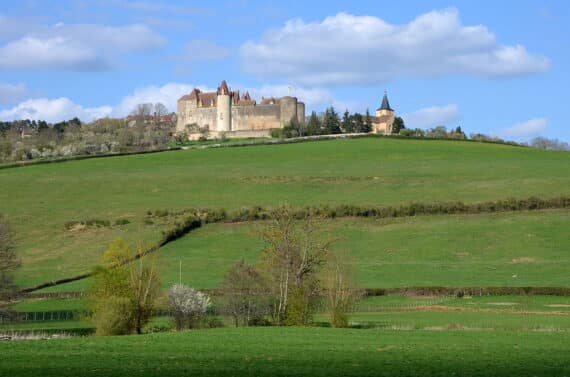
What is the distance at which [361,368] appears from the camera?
23797 mm

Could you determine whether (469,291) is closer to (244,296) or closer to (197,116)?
(244,296)

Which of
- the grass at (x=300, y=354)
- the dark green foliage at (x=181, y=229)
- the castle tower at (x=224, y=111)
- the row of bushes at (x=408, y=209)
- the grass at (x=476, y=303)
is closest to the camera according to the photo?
the grass at (x=300, y=354)

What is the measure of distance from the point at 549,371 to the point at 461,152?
92536mm

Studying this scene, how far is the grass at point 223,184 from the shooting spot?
6906 cm

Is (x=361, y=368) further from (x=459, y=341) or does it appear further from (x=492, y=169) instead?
(x=492, y=169)

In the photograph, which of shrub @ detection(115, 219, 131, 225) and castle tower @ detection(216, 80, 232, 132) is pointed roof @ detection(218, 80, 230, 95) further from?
shrub @ detection(115, 219, 131, 225)

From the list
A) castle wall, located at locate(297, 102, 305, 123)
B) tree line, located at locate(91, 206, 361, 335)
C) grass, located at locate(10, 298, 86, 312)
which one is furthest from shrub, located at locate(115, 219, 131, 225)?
castle wall, located at locate(297, 102, 305, 123)

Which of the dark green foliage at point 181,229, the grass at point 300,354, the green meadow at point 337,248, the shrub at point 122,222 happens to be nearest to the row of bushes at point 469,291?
the green meadow at point 337,248

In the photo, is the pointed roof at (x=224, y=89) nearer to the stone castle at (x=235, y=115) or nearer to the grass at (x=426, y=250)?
the stone castle at (x=235, y=115)

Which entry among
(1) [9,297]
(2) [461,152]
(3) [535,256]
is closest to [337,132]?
(2) [461,152]

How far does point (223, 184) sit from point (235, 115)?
89.1 meters

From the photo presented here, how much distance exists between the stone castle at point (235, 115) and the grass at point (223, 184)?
5276 centimetres

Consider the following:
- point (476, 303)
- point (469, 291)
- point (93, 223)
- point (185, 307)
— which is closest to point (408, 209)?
point (469, 291)

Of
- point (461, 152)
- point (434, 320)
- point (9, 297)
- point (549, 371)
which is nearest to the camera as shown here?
point (549, 371)
